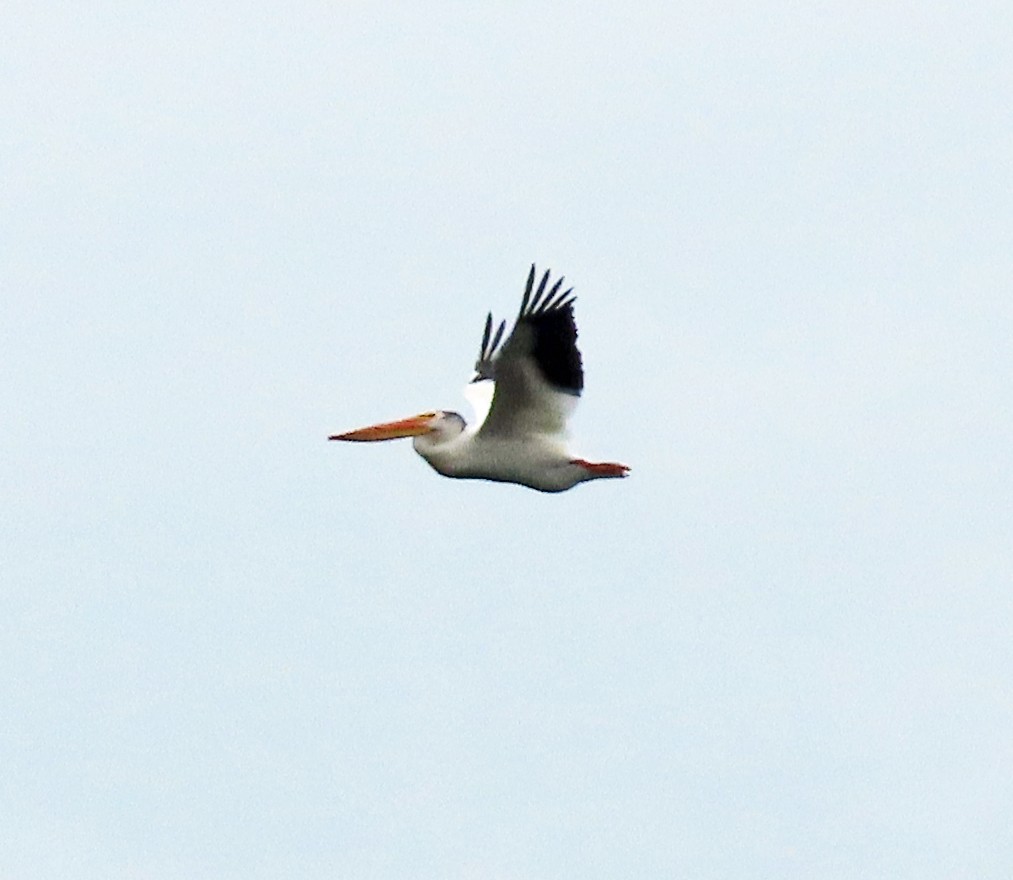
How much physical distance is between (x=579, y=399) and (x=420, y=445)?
1201mm

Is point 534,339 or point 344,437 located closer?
point 534,339

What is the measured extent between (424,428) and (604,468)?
135 centimetres

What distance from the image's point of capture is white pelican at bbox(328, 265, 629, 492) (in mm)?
27484

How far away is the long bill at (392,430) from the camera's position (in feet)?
93.4

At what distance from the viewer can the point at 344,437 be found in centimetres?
2930

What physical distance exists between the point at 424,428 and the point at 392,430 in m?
0.45

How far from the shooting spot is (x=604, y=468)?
27.9 m

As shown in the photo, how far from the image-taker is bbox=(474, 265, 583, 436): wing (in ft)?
90.1

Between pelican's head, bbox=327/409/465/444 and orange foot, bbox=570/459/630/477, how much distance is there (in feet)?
3.09

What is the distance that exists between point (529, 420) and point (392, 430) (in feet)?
4.50

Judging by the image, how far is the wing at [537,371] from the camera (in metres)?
27.5

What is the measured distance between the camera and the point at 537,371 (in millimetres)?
27609

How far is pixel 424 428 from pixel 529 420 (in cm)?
94

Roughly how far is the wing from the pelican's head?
1.70 ft
